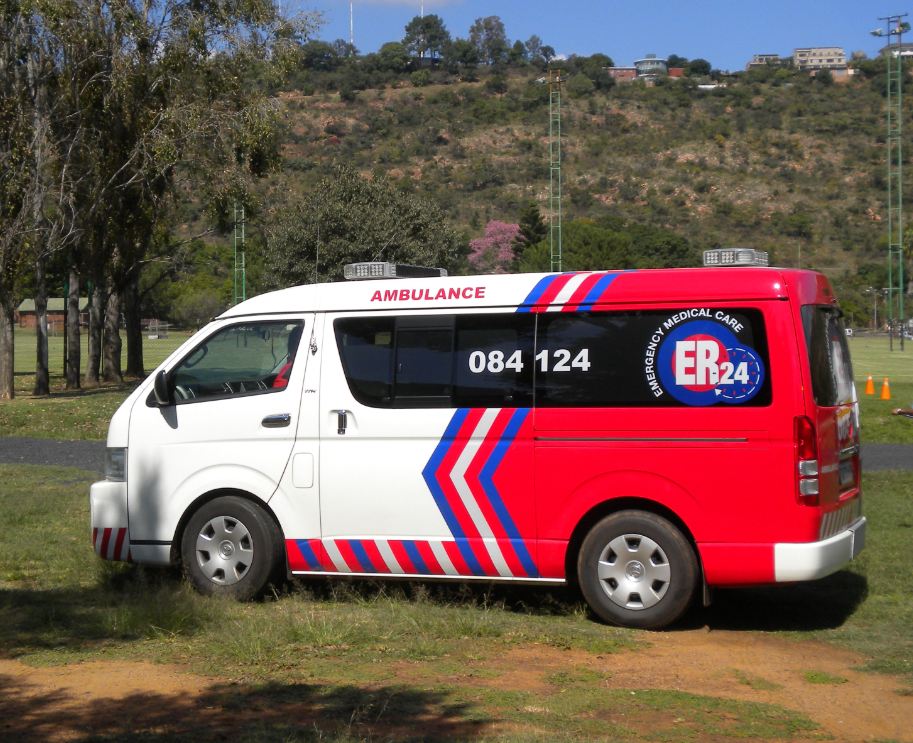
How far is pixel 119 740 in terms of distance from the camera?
5613mm

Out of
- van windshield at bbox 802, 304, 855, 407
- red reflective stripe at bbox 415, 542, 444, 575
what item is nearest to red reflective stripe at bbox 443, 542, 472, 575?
red reflective stripe at bbox 415, 542, 444, 575

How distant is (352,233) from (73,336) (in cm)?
2057

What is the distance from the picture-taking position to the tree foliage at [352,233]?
183 feet

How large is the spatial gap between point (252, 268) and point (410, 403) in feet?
232

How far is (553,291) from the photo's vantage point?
8.45 m

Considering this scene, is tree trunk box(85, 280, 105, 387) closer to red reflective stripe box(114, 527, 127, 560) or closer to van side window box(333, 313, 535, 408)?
red reflective stripe box(114, 527, 127, 560)

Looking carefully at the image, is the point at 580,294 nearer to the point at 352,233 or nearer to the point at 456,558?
the point at 456,558

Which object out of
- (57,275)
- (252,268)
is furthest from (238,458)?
(252,268)

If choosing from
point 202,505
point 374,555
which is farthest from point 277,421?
point 374,555

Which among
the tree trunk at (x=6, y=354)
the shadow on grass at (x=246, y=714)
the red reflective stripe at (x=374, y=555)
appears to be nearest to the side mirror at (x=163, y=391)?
the red reflective stripe at (x=374, y=555)

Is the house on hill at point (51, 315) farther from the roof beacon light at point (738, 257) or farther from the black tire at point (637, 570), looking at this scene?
the black tire at point (637, 570)

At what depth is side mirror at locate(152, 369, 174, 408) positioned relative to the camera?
361 inches

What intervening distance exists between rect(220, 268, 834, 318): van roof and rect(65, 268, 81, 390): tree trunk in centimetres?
2927

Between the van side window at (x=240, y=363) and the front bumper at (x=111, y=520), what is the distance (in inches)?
32.2
